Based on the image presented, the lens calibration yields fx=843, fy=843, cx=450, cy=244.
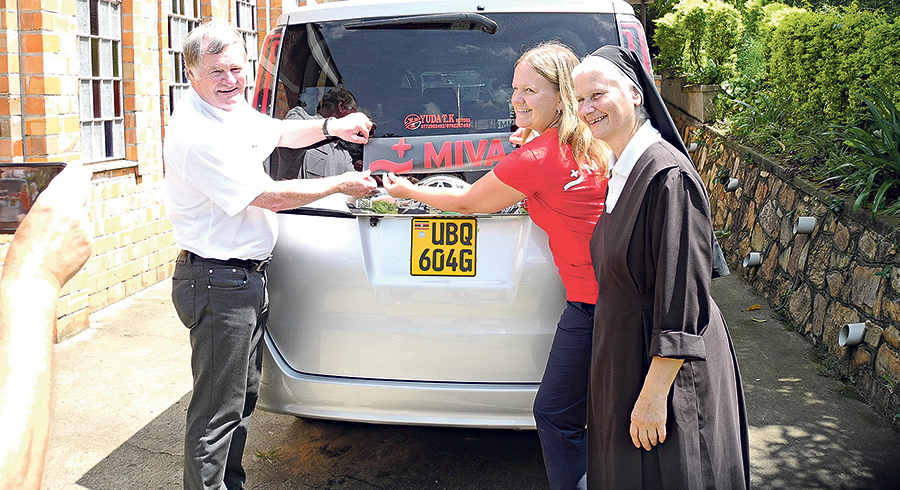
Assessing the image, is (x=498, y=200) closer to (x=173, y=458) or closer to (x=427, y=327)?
(x=427, y=327)

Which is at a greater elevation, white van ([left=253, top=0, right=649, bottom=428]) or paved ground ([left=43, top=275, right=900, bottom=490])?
white van ([left=253, top=0, right=649, bottom=428])

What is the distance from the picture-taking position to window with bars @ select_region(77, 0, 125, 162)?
6.79 metres

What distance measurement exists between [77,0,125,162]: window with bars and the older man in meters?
3.94

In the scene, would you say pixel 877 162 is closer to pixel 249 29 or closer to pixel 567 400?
pixel 567 400

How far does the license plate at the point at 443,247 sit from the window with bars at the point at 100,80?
442 cm

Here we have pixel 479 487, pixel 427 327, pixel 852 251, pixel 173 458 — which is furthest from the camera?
pixel 852 251

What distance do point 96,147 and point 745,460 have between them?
604 cm

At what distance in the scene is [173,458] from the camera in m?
4.18

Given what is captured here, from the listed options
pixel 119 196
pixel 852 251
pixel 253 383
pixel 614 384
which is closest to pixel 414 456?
pixel 253 383

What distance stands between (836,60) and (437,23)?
4.37 m

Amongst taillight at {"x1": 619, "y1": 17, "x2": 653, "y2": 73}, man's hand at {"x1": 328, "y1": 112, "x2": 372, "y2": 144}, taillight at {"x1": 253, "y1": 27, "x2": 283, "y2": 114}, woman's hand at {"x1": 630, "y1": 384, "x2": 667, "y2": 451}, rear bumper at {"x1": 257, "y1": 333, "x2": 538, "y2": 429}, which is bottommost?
rear bumper at {"x1": 257, "y1": 333, "x2": 538, "y2": 429}

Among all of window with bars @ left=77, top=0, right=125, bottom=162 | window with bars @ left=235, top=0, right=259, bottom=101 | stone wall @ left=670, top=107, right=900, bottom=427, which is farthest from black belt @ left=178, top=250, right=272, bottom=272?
window with bars @ left=235, top=0, right=259, bottom=101

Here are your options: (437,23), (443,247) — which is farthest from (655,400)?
(437,23)

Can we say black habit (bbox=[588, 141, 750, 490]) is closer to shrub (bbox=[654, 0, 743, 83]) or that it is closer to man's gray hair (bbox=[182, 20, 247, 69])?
man's gray hair (bbox=[182, 20, 247, 69])
